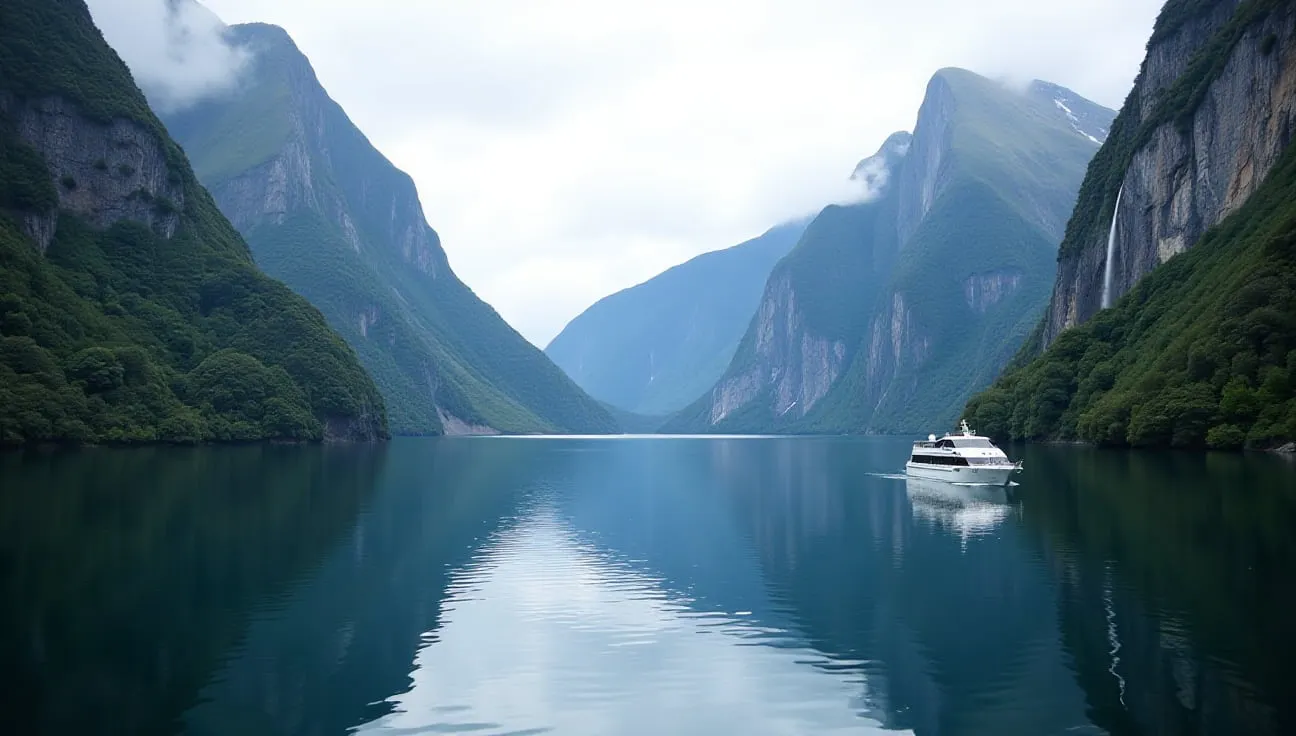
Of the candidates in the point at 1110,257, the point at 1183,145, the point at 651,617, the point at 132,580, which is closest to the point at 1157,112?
the point at 1183,145

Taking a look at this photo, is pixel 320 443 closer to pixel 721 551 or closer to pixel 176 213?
pixel 176 213

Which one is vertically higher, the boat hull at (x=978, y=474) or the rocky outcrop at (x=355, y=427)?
the rocky outcrop at (x=355, y=427)

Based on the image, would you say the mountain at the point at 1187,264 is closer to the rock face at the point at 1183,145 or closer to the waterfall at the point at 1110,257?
the rock face at the point at 1183,145

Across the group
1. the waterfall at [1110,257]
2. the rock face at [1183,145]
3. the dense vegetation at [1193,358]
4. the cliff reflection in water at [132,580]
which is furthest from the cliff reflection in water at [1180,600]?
the waterfall at [1110,257]

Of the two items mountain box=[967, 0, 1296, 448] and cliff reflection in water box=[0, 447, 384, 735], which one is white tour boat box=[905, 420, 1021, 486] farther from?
cliff reflection in water box=[0, 447, 384, 735]

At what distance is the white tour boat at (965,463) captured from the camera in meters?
64.6

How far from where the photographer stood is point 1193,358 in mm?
82375

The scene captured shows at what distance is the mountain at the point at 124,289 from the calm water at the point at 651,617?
222 ft

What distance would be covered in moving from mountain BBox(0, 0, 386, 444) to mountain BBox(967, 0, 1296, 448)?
100 metres

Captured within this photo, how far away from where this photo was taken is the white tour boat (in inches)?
2542

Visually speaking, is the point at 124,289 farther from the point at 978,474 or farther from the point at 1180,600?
the point at 1180,600

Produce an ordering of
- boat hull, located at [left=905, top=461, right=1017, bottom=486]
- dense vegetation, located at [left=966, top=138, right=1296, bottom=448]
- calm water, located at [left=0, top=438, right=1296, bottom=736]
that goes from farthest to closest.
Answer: dense vegetation, located at [left=966, top=138, right=1296, bottom=448], boat hull, located at [left=905, top=461, right=1017, bottom=486], calm water, located at [left=0, top=438, right=1296, bottom=736]

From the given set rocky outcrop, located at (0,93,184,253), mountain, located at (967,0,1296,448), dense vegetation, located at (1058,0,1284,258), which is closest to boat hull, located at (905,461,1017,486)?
mountain, located at (967,0,1296,448)

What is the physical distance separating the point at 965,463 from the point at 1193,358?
97.6 ft
